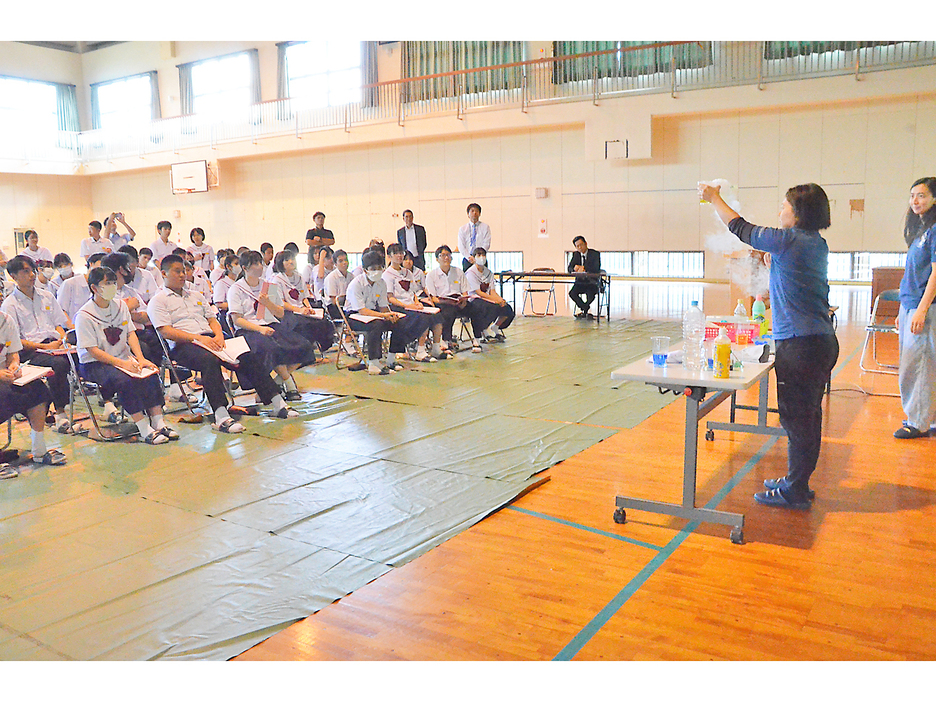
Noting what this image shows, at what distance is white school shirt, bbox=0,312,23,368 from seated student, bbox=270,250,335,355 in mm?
2548

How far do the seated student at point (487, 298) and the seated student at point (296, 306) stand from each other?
2.02 metres

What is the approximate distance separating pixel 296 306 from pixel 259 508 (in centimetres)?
363

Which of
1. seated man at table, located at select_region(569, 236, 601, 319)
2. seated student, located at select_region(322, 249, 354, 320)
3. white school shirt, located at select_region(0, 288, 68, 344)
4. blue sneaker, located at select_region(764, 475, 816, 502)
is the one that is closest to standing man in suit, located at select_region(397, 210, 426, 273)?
seated man at table, located at select_region(569, 236, 601, 319)

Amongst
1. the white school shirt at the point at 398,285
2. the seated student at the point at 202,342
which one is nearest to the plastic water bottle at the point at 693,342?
the seated student at the point at 202,342

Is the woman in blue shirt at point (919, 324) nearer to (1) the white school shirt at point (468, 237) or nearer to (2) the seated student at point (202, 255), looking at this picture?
(1) the white school shirt at point (468, 237)

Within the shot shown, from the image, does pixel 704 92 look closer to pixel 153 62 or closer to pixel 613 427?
pixel 613 427

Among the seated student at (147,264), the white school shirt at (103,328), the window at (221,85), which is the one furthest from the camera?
the window at (221,85)

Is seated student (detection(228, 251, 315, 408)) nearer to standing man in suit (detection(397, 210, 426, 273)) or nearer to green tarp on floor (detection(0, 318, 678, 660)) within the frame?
green tarp on floor (detection(0, 318, 678, 660))

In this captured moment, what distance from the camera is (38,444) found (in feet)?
15.1

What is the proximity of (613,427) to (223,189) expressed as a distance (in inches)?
668

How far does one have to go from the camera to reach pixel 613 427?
17.0ft

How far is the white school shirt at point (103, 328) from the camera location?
4.88 metres

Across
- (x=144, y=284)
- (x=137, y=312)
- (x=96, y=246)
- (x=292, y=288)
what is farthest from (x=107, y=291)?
(x=96, y=246)
